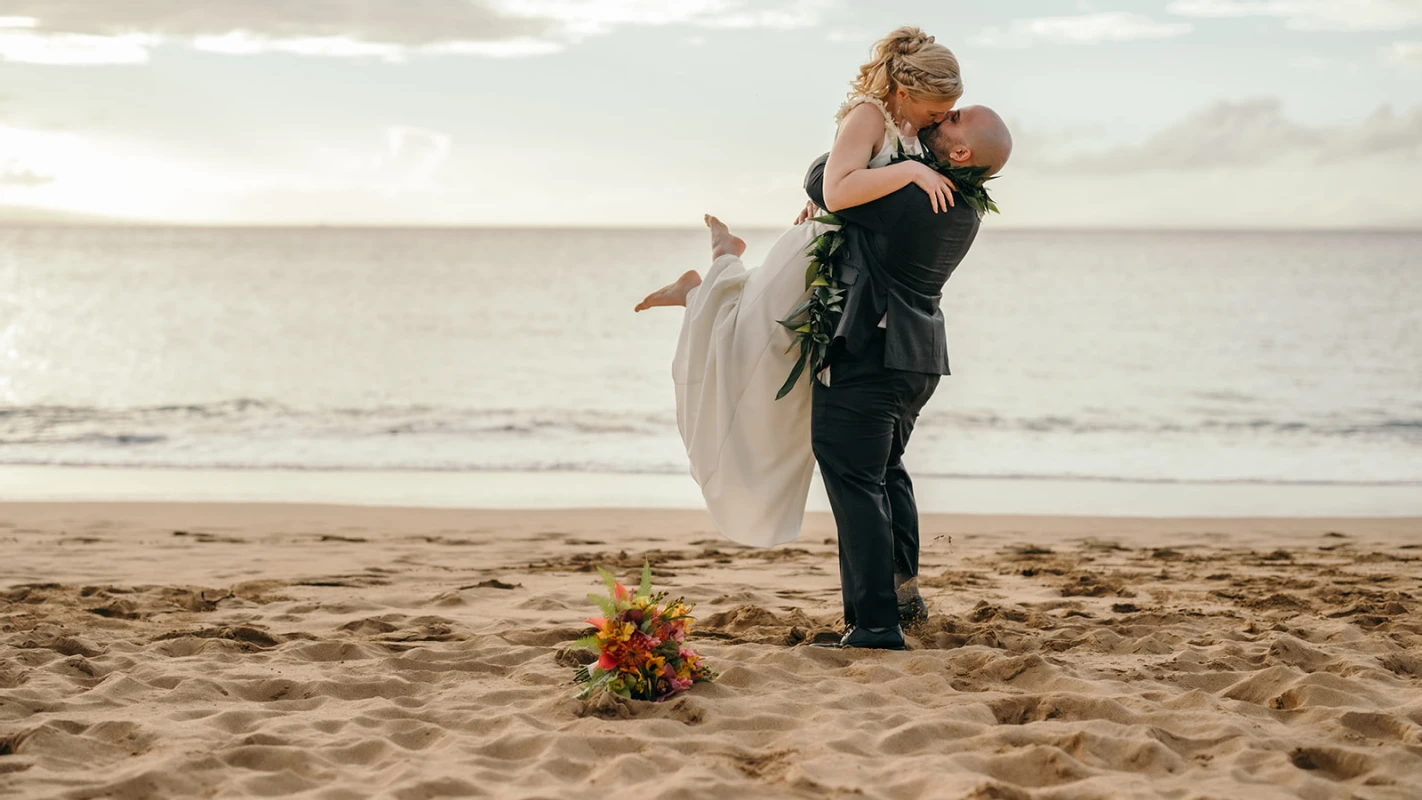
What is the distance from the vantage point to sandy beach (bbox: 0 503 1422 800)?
3053 millimetres

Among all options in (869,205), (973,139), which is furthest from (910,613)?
(973,139)

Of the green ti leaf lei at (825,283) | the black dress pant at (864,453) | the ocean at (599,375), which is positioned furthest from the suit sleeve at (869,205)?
the ocean at (599,375)

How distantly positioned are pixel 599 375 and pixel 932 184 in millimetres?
16224

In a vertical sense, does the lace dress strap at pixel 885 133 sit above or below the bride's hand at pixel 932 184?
above

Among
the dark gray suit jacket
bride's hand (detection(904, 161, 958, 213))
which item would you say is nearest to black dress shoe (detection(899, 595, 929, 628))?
the dark gray suit jacket

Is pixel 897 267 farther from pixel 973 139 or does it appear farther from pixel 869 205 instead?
pixel 973 139

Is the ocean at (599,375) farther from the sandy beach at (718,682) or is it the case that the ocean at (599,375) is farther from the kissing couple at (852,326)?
the kissing couple at (852,326)

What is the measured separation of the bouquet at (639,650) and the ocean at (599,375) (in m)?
7.37

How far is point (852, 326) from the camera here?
4.00m

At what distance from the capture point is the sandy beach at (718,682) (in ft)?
10.0

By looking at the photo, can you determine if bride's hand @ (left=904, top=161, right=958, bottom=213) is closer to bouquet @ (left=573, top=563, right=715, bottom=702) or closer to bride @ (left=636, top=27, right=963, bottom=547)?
bride @ (left=636, top=27, right=963, bottom=547)

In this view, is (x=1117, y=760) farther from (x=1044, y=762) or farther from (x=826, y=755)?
(x=826, y=755)

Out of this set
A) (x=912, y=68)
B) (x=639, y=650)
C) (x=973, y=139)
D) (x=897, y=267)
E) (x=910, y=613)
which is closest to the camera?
(x=639, y=650)

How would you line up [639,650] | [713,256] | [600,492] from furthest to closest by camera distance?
[600,492]
[713,256]
[639,650]
